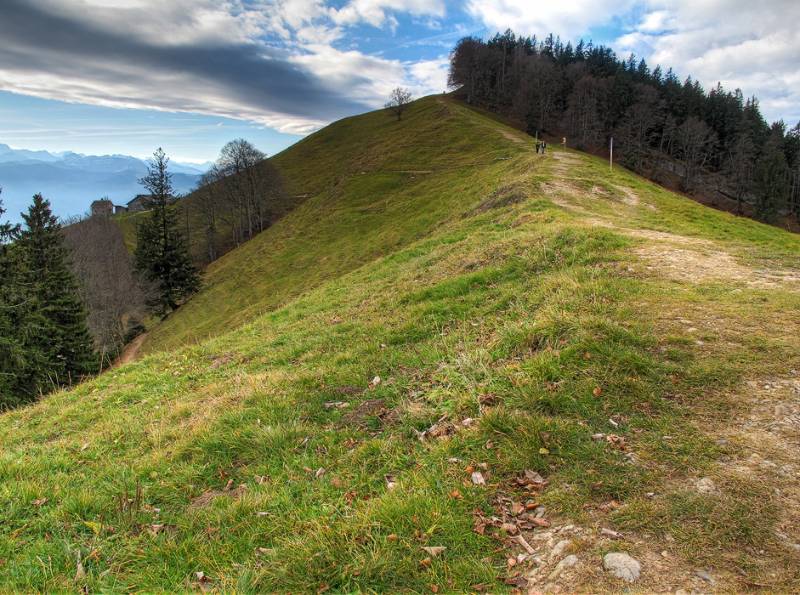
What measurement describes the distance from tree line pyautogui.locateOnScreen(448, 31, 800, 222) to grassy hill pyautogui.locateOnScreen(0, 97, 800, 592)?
77481 mm

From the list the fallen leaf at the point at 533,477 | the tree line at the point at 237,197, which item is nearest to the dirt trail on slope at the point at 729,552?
the fallen leaf at the point at 533,477

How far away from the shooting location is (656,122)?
281ft

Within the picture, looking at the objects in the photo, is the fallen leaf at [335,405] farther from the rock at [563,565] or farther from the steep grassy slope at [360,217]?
the steep grassy slope at [360,217]

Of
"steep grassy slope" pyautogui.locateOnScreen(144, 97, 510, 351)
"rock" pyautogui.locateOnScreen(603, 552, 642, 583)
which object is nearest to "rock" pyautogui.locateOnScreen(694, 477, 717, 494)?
"rock" pyautogui.locateOnScreen(603, 552, 642, 583)

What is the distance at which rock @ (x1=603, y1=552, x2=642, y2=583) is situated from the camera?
3.03 meters

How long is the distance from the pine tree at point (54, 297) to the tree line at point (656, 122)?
78958mm

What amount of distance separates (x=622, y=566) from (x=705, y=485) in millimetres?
1245

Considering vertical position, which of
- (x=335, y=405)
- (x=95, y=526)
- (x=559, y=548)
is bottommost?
(x=95, y=526)

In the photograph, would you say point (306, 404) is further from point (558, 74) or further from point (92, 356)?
point (558, 74)

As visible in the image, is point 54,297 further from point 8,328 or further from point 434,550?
point 434,550

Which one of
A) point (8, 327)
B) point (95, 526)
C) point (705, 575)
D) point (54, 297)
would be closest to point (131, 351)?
point (54, 297)

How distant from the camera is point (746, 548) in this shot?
311 centimetres

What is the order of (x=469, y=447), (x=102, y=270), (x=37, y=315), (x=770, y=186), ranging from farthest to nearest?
(x=770, y=186) < (x=102, y=270) < (x=37, y=315) < (x=469, y=447)

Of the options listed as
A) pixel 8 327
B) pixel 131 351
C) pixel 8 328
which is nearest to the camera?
pixel 8 327
